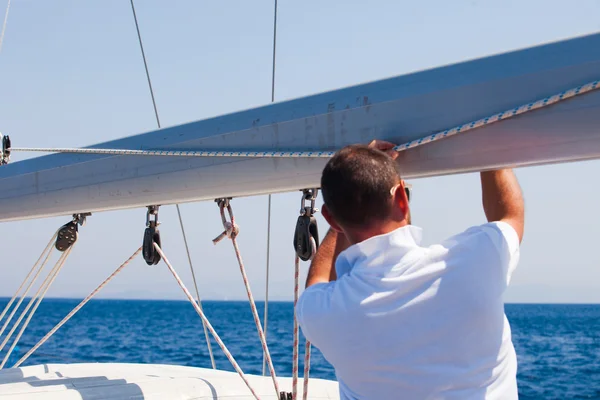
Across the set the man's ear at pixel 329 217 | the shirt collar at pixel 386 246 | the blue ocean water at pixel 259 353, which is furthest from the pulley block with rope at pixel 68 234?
the blue ocean water at pixel 259 353

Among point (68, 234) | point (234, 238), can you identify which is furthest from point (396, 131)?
point (68, 234)

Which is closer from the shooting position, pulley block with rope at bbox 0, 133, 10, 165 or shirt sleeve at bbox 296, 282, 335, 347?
shirt sleeve at bbox 296, 282, 335, 347

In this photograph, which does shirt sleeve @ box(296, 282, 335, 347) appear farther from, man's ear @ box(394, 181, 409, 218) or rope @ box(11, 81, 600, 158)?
rope @ box(11, 81, 600, 158)

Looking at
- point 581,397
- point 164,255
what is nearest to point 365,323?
point 164,255

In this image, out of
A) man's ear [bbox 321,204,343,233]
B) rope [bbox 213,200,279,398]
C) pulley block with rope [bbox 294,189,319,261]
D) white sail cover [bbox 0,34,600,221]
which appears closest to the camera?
man's ear [bbox 321,204,343,233]

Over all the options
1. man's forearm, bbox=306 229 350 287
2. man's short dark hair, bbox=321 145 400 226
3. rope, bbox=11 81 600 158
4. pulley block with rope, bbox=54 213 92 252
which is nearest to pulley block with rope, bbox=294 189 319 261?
rope, bbox=11 81 600 158

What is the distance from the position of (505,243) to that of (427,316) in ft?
0.63

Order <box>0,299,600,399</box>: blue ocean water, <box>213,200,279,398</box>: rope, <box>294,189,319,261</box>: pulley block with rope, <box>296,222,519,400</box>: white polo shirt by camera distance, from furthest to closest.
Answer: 1. <box>0,299,600,399</box>: blue ocean water
2. <box>213,200,279,398</box>: rope
3. <box>294,189,319,261</box>: pulley block with rope
4. <box>296,222,519,400</box>: white polo shirt

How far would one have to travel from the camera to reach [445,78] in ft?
5.78

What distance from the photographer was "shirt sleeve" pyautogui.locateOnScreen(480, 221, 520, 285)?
1354 mm

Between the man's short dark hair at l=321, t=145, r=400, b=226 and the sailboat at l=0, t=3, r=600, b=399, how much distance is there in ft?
1.30

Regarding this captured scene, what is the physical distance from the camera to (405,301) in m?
1.34

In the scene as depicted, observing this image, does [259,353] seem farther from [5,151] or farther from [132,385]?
[132,385]

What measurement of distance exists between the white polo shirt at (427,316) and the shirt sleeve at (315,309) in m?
0.01
